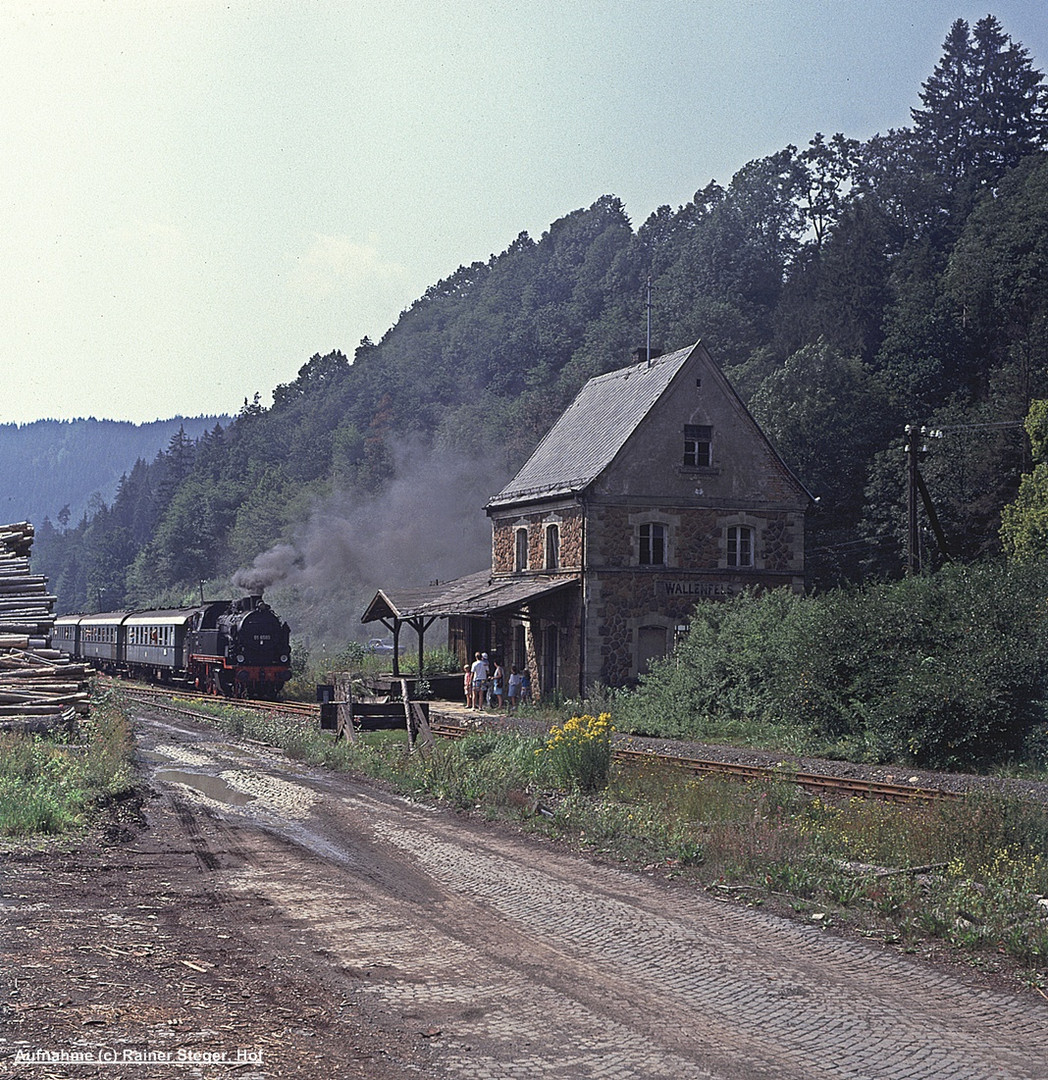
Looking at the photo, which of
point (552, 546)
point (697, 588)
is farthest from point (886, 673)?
point (552, 546)

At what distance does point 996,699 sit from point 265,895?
1419 cm

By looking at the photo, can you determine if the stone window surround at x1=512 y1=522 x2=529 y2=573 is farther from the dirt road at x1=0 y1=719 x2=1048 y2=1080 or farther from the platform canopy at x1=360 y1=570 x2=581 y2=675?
the dirt road at x1=0 y1=719 x2=1048 y2=1080

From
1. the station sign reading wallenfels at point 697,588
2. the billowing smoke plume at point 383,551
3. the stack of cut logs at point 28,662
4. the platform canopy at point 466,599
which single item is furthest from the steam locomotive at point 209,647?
the billowing smoke plume at point 383,551

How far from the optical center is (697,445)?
3616cm

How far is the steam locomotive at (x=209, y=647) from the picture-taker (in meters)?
39.7

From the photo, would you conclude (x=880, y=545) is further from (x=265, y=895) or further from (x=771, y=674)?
(x=265, y=895)

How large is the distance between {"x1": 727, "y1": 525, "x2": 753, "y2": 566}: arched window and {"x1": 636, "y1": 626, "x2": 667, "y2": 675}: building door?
3.25 metres

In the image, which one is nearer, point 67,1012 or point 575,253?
point 67,1012

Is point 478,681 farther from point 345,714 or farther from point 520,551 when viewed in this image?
point 345,714

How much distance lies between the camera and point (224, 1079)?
239 inches

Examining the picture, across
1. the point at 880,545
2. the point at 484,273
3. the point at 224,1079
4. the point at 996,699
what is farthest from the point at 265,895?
the point at 484,273

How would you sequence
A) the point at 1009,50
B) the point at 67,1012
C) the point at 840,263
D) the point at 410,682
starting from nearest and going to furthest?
the point at 67,1012
the point at 410,682
the point at 840,263
the point at 1009,50

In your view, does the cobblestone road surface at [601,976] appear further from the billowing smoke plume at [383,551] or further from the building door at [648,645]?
the billowing smoke plume at [383,551]

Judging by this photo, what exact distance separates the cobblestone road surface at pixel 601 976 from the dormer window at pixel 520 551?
25.5 metres
